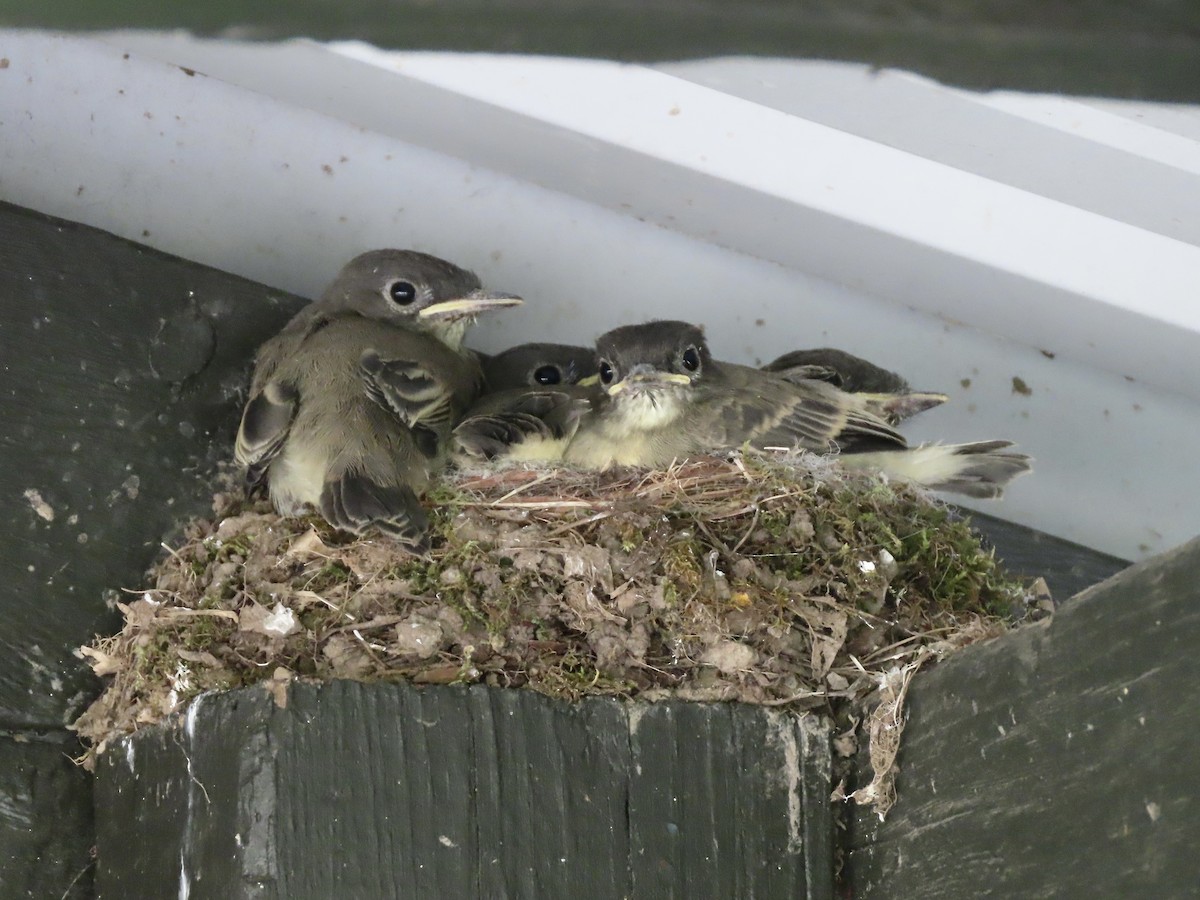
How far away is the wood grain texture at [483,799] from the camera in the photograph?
7.61ft

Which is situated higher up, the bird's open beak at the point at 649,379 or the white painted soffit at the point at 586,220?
the white painted soffit at the point at 586,220

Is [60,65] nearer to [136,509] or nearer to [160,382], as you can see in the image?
[160,382]

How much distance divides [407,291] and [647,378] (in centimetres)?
89

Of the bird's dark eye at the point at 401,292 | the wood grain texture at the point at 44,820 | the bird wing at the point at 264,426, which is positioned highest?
the bird's dark eye at the point at 401,292

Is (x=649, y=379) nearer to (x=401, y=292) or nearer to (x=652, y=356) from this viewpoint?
(x=652, y=356)

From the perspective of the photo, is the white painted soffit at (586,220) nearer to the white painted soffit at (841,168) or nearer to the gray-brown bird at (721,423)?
the white painted soffit at (841,168)

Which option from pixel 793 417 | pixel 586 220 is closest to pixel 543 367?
pixel 586 220

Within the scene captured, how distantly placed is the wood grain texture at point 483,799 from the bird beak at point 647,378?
124 centimetres

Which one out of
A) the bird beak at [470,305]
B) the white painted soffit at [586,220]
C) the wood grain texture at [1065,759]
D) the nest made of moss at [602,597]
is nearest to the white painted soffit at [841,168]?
the white painted soffit at [586,220]

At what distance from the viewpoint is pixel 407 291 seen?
4.04 metres

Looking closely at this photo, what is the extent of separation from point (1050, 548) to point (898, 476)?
1107 mm

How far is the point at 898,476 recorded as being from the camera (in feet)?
12.0

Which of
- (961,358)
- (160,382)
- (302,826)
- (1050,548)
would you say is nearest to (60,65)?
(160,382)

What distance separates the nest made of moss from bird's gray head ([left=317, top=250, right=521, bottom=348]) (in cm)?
78
